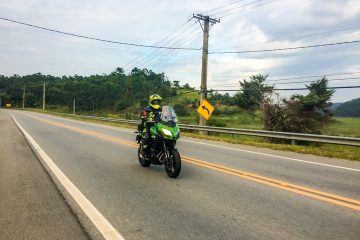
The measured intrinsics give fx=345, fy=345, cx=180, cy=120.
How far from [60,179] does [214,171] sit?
348cm

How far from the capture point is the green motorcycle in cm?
744

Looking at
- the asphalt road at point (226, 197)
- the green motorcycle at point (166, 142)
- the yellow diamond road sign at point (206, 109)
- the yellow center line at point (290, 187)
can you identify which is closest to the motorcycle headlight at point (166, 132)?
the green motorcycle at point (166, 142)

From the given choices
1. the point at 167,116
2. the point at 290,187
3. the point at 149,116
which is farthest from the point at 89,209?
the point at 290,187

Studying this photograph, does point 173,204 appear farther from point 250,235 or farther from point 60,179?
point 60,179

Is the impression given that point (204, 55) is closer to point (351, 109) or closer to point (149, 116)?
point (149, 116)

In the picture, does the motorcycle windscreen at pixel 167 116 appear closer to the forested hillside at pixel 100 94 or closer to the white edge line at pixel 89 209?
the white edge line at pixel 89 209

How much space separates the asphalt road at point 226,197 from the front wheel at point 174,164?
0.50 ft

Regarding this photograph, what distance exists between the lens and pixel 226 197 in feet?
19.0

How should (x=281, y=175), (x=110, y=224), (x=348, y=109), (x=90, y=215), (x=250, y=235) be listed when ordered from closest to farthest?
(x=250, y=235) → (x=110, y=224) → (x=90, y=215) → (x=281, y=175) → (x=348, y=109)

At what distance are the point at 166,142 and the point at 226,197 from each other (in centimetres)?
228

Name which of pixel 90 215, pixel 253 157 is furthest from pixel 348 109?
pixel 90 215

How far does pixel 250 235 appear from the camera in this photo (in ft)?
13.3

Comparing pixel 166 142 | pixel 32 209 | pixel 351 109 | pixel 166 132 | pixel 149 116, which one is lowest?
pixel 32 209

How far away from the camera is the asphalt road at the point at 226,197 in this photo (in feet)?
14.0
